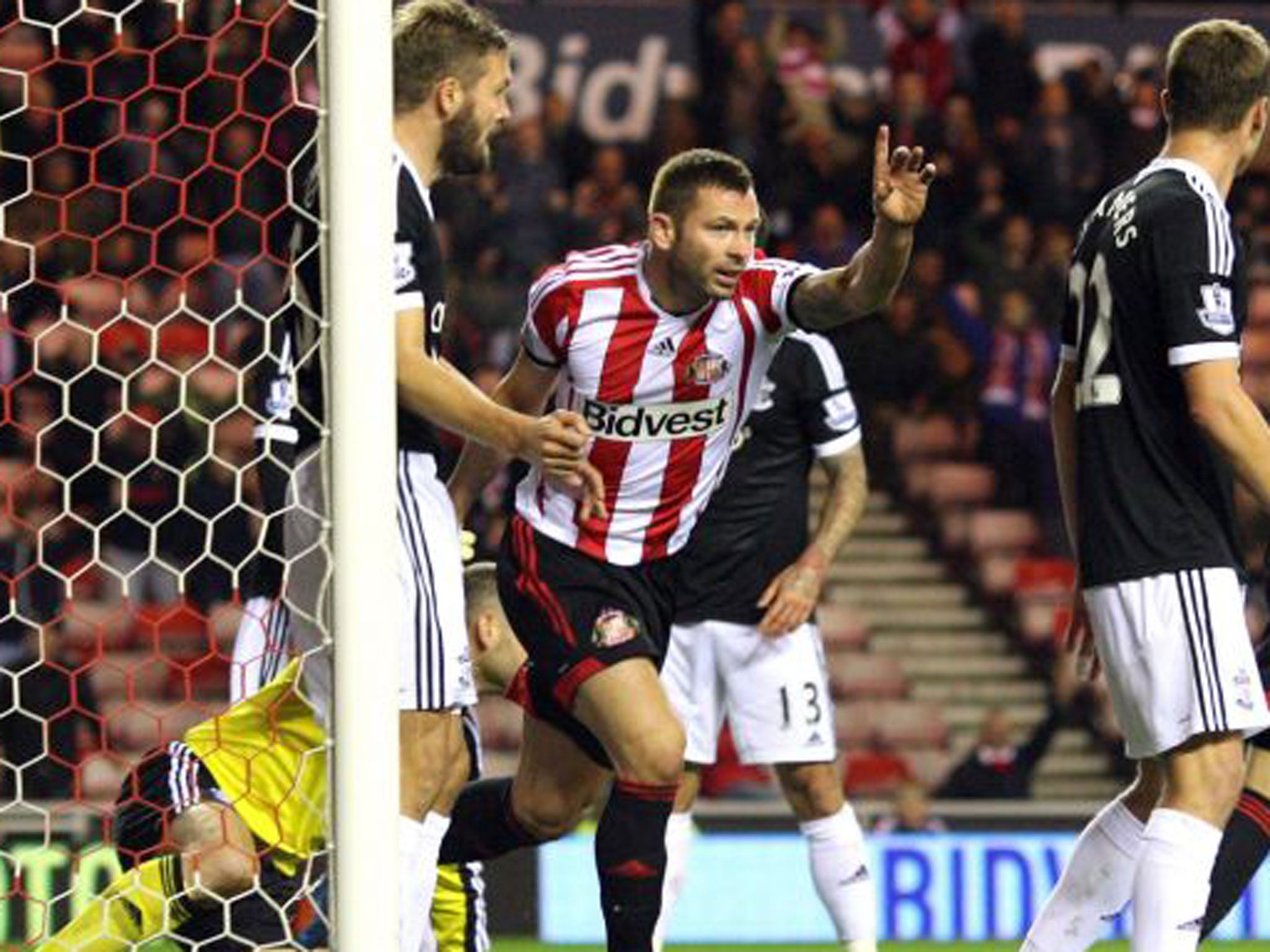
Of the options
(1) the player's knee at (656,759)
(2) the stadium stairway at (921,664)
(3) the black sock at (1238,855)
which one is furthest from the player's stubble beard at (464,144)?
(2) the stadium stairway at (921,664)

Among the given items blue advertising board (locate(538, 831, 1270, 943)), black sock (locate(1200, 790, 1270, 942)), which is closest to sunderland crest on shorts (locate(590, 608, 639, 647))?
black sock (locate(1200, 790, 1270, 942))

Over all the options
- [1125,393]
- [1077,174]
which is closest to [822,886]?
[1125,393]

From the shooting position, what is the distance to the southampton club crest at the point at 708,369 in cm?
615

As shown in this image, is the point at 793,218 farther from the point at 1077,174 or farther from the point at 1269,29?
the point at 1269,29

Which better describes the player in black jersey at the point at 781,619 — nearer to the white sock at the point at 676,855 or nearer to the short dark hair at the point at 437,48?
the white sock at the point at 676,855

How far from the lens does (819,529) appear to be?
786 cm

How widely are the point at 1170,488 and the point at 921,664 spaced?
859 centimetres

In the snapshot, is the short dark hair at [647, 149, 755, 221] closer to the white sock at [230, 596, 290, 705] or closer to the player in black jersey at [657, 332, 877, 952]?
the white sock at [230, 596, 290, 705]

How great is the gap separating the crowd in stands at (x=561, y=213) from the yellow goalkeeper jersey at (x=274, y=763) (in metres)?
5.57

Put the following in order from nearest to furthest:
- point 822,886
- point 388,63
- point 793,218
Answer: point 388,63, point 822,886, point 793,218

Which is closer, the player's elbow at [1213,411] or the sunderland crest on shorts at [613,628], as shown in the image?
the player's elbow at [1213,411]

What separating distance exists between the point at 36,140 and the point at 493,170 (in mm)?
2208

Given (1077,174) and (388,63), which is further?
(1077,174)

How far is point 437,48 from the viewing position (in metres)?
5.54
